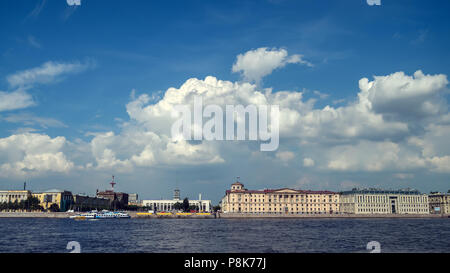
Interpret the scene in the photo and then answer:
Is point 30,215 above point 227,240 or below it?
below

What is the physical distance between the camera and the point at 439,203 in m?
160

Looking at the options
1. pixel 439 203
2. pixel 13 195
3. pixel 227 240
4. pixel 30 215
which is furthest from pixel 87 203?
pixel 439 203

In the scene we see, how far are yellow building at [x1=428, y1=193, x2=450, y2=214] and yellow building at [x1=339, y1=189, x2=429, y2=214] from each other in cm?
989

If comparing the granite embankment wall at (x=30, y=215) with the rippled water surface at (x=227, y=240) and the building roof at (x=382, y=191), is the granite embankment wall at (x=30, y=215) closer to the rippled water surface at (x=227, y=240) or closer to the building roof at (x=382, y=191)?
the rippled water surface at (x=227, y=240)

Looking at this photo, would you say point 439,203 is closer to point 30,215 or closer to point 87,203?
point 87,203

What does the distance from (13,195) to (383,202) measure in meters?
149

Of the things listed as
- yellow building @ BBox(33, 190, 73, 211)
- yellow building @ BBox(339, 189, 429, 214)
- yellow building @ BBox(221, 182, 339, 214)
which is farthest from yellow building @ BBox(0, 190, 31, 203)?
yellow building @ BBox(339, 189, 429, 214)

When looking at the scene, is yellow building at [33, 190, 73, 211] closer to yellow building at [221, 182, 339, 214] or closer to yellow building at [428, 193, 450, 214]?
yellow building at [221, 182, 339, 214]

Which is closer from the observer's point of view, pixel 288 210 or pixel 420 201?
pixel 288 210

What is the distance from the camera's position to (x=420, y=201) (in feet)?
503
